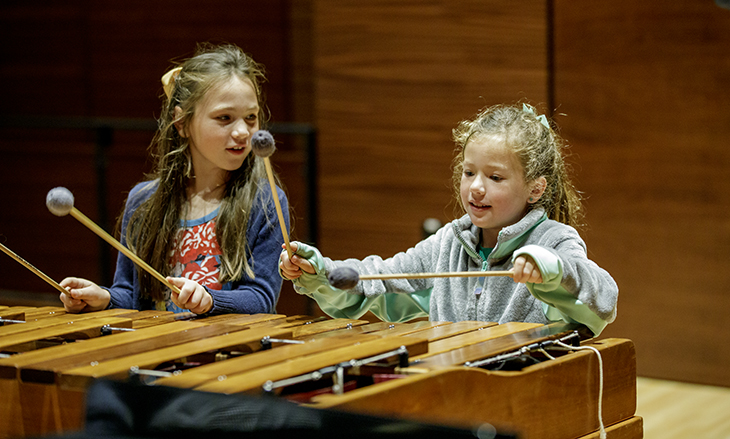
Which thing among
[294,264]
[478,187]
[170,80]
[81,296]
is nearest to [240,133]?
[170,80]

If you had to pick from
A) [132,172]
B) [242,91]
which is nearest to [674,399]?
[242,91]

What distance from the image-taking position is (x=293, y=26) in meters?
4.90

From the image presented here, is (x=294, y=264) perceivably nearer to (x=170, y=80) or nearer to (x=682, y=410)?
(x=170, y=80)

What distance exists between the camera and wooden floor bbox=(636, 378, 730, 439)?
10.9ft

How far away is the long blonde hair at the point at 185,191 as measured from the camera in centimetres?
246

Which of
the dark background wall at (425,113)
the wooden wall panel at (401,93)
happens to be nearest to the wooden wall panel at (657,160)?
the dark background wall at (425,113)

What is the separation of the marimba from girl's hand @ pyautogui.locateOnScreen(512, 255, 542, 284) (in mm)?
122

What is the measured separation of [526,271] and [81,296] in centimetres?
110

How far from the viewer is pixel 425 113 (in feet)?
13.9

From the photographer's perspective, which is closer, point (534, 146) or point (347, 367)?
point (347, 367)

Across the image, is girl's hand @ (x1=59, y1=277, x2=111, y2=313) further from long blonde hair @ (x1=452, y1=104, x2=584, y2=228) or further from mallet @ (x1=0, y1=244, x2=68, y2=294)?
long blonde hair @ (x1=452, y1=104, x2=584, y2=228)

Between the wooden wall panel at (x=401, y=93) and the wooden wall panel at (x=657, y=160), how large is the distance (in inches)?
8.9

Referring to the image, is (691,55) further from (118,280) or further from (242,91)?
(118,280)

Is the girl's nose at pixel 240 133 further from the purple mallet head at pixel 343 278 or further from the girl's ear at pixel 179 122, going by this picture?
the purple mallet head at pixel 343 278
